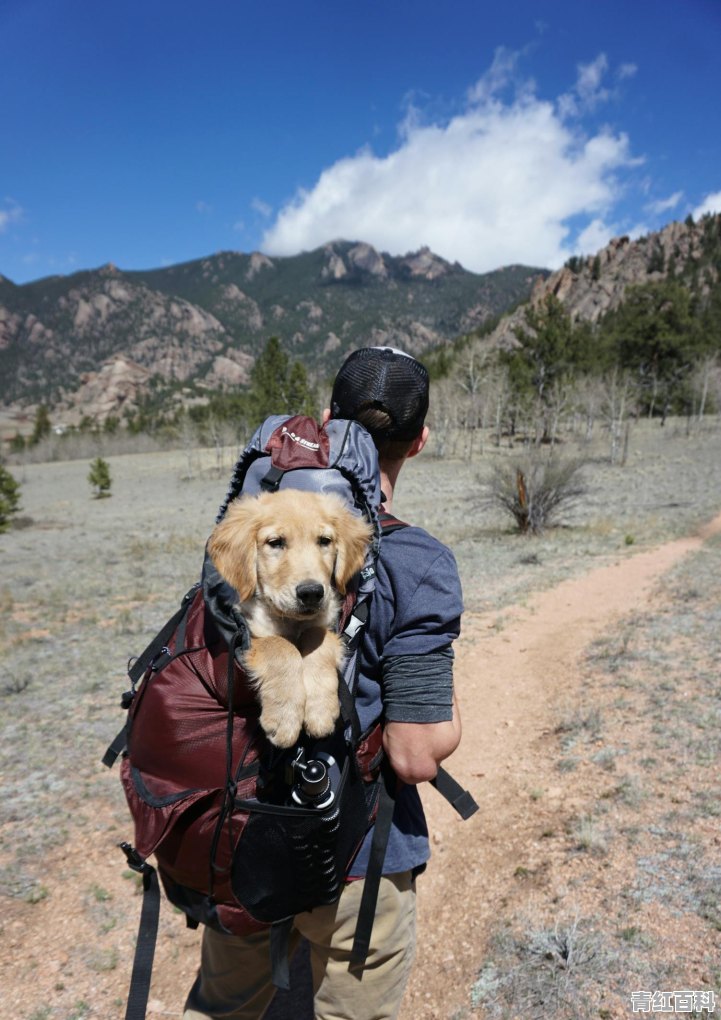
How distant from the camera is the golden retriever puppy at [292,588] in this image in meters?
1.69

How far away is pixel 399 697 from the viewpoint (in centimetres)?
182

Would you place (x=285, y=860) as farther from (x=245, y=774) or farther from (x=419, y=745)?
(x=419, y=745)

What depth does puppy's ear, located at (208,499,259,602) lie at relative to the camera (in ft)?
6.11

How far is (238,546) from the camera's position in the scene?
195 centimetres

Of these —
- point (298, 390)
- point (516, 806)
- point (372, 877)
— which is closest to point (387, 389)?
point (372, 877)

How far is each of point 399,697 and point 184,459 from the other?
7872 centimetres

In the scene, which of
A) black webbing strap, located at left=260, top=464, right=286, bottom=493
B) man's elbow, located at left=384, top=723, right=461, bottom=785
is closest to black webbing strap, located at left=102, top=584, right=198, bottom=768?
black webbing strap, located at left=260, top=464, right=286, bottom=493

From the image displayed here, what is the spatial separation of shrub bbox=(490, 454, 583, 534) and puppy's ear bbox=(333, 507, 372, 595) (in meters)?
17.4

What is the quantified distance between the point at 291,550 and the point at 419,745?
32.8 inches

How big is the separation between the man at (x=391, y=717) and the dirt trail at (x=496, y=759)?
1754 mm

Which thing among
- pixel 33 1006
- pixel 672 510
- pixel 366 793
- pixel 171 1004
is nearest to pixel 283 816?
pixel 366 793

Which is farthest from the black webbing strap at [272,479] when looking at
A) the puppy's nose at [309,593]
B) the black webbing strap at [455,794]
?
the black webbing strap at [455,794]

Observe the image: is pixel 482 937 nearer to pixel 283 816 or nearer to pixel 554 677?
pixel 283 816

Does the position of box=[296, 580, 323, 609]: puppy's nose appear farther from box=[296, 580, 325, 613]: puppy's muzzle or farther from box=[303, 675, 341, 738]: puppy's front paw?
box=[303, 675, 341, 738]: puppy's front paw
